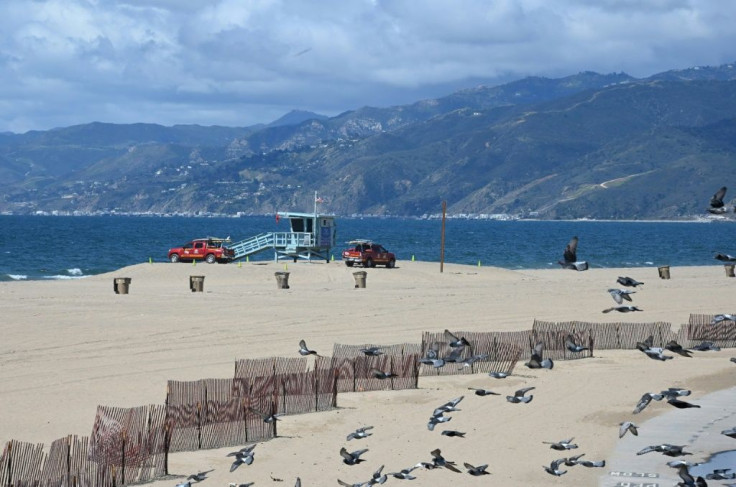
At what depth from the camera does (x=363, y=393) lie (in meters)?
31.9

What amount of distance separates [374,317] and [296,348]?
9428 mm

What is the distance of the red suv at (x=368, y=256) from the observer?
76.8 meters

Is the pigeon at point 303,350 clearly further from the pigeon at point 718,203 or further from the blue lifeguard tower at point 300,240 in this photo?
the blue lifeguard tower at point 300,240

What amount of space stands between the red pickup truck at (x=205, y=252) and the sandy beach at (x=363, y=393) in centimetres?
1518

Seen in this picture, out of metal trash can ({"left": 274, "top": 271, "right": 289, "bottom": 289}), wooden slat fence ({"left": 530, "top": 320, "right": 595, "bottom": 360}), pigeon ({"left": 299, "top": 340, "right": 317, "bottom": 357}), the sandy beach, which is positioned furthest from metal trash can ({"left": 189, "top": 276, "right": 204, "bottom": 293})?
pigeon ({"left": 299, "top": 340, "right": 317, "bottom": 357})

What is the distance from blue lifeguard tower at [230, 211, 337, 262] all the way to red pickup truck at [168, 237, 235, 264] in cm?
258

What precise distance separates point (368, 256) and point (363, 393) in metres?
45.0

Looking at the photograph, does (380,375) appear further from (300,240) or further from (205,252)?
(300,240)

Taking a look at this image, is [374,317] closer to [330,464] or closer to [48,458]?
[330,464]

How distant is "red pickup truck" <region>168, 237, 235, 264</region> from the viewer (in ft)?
267

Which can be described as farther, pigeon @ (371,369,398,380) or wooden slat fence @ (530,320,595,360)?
wooden slat fence @ (530,320,595,360)

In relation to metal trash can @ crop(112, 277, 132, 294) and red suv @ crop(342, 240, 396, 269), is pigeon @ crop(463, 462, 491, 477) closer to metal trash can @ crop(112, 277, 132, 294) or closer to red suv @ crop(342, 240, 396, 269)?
metal trash can @ crop(112, 277, 132, 294)

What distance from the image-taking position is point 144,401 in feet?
96.7

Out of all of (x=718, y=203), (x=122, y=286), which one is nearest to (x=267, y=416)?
(x=718, y=203)
